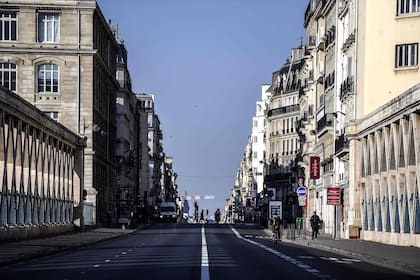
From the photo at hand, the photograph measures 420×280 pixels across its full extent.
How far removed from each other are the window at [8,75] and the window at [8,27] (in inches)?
99.6

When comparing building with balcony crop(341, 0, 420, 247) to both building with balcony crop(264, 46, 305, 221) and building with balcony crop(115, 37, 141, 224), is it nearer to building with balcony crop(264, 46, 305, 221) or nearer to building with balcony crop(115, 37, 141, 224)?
building with balcony crop(115, 37, 141, 224)

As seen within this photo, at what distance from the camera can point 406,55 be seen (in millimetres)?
60812

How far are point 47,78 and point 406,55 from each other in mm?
41765

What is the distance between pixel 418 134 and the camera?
45812mm

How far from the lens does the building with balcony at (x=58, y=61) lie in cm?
8975

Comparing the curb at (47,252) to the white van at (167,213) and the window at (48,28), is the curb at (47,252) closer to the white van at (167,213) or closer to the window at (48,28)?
the window at (48,28)

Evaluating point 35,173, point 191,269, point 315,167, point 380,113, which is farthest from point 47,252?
point 315,167

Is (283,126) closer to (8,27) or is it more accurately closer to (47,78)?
(47,78)

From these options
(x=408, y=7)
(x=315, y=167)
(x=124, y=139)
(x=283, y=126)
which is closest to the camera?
(x=408, y=7)

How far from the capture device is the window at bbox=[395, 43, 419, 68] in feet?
197

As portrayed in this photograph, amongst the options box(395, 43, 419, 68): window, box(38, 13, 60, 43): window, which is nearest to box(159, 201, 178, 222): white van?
box(38, 13, 60, 43): window

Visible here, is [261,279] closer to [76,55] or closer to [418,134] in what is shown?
[418,134]

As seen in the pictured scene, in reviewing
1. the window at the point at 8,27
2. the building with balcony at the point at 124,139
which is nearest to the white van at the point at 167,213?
the building with balcony at the point at 124,139

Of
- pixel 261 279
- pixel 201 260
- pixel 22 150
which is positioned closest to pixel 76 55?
pixel 22 150
